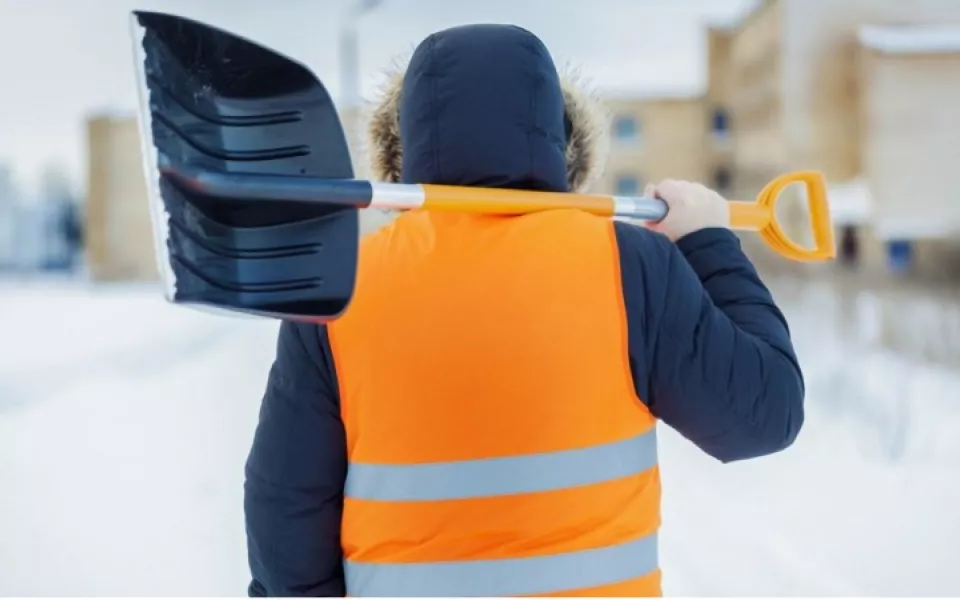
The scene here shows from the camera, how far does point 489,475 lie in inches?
18.2

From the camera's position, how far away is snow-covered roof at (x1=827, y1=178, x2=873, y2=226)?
14.8 feet

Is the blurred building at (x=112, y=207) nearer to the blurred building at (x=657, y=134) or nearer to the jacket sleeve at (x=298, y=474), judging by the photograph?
the blurred building at (x=657, y=134)

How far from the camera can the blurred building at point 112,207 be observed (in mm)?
5453

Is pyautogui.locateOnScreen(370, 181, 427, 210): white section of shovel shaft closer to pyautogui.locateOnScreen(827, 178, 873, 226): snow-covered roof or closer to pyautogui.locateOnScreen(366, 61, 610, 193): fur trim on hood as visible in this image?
pyautogui.locateOnScreen(366, 61, 610, 193): fur trim on hood

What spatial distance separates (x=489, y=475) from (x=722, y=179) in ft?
28.8

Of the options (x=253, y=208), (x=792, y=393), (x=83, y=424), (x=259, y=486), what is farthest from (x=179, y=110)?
(x=83, y=424)

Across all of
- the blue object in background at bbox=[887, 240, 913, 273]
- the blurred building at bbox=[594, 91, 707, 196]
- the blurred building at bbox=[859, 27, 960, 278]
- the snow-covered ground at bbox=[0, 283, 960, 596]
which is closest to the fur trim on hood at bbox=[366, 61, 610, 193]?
the snow-covered ground at bbox=[0, 283, 960, 596]

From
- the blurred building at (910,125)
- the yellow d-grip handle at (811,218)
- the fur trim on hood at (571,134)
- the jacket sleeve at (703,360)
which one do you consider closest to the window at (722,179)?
the blurred building at (910,125)

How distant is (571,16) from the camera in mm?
2469

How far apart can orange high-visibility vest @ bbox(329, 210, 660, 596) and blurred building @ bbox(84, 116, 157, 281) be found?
505 cm

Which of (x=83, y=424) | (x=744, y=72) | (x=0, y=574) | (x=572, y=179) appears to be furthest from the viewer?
(x=744, y=72)

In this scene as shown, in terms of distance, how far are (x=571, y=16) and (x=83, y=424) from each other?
5.46ft

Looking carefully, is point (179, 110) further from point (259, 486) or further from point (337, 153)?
point (259, 486)

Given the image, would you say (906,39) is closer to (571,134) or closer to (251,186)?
(571,134)
